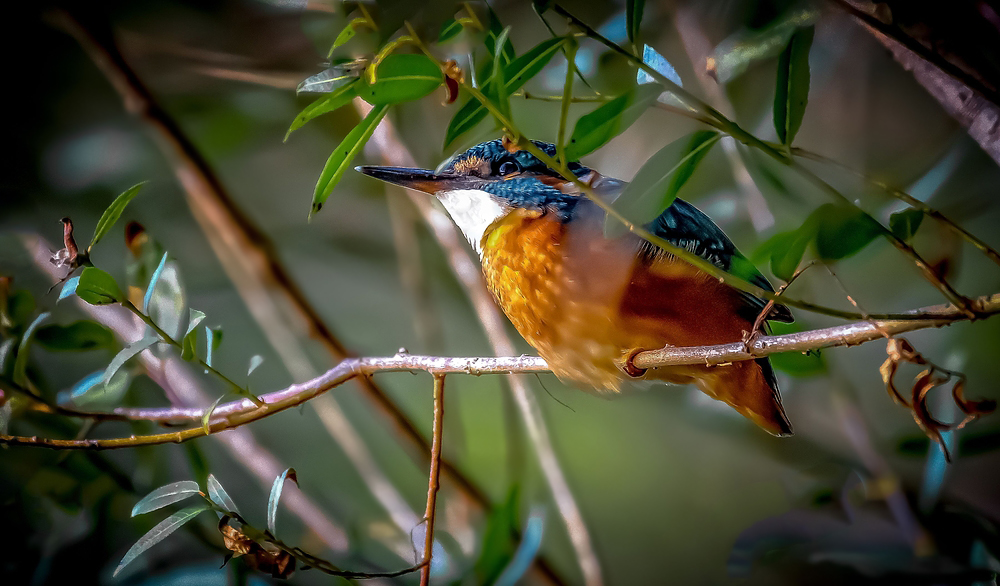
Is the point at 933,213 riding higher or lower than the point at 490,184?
lower

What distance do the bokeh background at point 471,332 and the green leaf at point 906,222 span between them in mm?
114

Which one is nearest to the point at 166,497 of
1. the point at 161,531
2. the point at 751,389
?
the point at 161,531

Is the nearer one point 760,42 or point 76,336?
point 760,42

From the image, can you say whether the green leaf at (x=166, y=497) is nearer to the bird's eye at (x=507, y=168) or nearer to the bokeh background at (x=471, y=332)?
the bokeh background at (x=471, y=332)

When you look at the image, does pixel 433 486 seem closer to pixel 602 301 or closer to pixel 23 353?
pixel 602 301

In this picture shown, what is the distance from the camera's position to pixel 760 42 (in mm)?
457

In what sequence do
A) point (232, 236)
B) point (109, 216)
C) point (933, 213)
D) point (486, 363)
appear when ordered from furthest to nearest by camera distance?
point (232, 236)
point (486, 363)
point (109, 216)
point (933, 213)

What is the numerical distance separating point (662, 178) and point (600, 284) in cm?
22

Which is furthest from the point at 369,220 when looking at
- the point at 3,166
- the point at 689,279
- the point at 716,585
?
the point at 716,585

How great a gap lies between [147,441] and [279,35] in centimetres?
77

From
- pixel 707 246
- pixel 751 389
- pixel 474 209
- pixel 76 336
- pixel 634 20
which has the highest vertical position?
pixel 76 336

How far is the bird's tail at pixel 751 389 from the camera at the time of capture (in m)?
0.65

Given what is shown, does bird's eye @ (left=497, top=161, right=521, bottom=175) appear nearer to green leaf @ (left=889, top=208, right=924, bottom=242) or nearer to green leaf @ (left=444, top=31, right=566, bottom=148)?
green leaf @ (left=444, top=31, right=566, bottom=148)

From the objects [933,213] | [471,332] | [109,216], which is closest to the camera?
[933,213]
